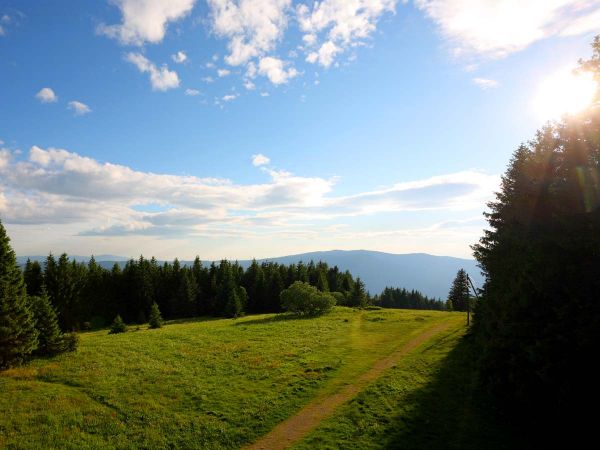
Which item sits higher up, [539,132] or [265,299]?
[539,132]

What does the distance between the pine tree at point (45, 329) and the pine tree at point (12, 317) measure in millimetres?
1456

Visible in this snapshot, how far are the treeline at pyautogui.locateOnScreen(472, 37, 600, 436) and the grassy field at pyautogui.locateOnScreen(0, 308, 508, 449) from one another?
6.80 m

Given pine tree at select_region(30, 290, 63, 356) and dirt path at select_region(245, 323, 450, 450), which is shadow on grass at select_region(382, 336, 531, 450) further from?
pine tree at select_region(30, 290, 63, 356)

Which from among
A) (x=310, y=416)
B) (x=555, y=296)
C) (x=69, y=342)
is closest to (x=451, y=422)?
(x=310, y=416)

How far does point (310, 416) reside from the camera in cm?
2267

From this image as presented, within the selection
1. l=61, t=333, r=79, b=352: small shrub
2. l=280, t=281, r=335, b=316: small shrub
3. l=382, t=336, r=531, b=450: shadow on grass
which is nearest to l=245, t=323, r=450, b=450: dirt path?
l=382, t=336, r=531, b=450: shadow on grass

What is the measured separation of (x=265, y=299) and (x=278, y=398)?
7306 centimetres

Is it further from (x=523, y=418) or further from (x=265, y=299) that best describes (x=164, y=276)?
(x=523, y=418)

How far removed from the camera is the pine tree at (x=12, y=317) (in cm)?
3116

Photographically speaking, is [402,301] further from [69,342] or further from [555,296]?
[555,296]

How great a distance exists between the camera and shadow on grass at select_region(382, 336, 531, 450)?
19031 mm

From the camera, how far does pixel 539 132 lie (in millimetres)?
25219

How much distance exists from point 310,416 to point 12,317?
2833cm

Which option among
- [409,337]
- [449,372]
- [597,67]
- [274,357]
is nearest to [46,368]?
[274,357]
